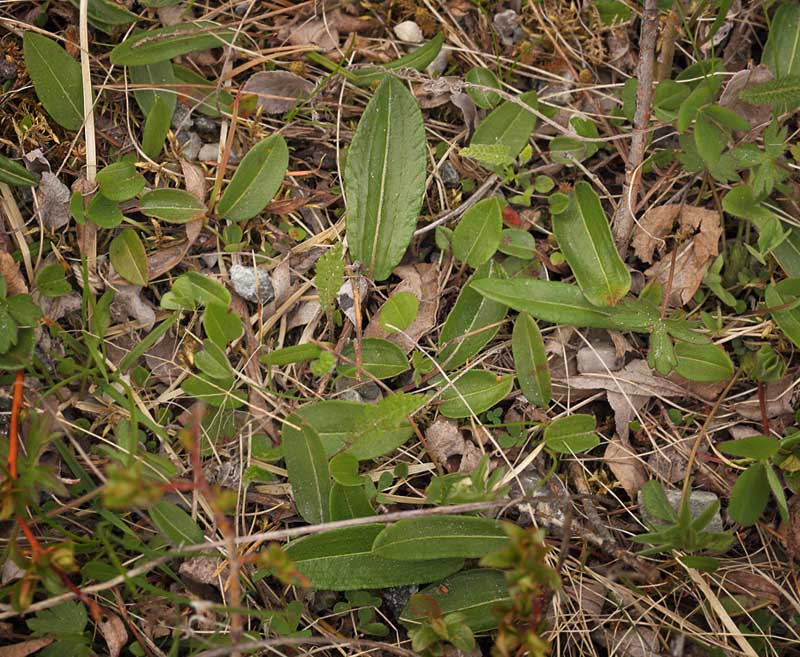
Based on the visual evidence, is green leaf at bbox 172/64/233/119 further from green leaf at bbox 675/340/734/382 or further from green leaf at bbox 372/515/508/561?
green leaf at bbox 675/340/734/382

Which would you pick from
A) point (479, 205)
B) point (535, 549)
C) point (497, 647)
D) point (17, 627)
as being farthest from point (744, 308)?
point (17, 627)

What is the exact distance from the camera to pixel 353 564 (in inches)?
80.4

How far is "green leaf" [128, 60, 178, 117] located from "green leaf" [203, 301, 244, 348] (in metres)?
0.70

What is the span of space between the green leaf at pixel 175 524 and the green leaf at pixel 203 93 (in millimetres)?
1249

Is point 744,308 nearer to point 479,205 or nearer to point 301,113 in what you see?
point 479,205

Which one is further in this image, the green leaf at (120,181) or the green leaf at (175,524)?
the green leaf at (120,181)

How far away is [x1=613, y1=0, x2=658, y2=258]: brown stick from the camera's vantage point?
2.07 m

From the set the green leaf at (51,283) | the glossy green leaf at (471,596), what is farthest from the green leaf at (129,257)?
the glossy green leaf at (471,596)

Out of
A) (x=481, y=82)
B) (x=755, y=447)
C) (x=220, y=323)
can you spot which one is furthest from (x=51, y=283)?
(x=755, y=447)

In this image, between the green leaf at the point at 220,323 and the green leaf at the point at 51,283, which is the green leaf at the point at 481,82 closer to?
the green leaf at the point at 220,323

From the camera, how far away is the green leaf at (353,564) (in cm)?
202

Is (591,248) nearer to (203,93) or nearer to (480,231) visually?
(480,231)

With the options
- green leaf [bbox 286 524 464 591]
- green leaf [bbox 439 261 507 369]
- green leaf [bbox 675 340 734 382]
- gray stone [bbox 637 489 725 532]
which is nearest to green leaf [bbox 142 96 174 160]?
green leaf [bbox 439 261 507 369]

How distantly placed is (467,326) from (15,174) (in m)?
1.46
